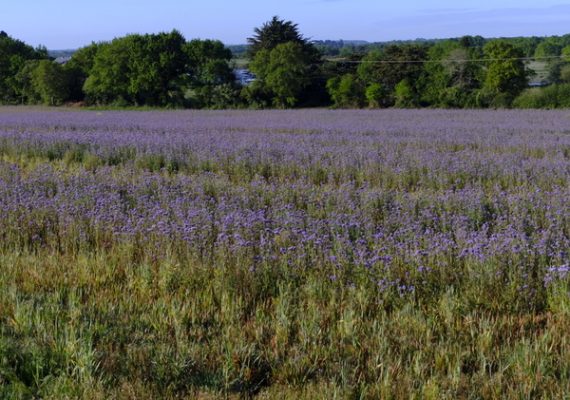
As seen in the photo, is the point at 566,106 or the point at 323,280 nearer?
the point at 323,280

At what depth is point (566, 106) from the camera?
3150cm

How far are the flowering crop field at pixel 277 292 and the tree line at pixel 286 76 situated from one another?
29.1 metres

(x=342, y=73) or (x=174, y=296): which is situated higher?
(x=342, y=73)

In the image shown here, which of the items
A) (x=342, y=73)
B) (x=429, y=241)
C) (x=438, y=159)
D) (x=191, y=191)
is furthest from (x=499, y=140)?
(x=342, y=73)

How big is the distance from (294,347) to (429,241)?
2.05 meters

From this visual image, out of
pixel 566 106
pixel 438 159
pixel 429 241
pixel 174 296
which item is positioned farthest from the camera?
pixel 566 106

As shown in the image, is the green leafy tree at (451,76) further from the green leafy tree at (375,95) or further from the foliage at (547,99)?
the foliage at (547,99)

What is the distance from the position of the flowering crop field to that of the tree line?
29072mm

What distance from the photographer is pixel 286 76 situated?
129 ft

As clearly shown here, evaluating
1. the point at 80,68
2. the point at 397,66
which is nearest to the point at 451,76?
the point at 397,66

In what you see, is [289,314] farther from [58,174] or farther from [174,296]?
[58,174]

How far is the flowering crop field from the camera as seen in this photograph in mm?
3299

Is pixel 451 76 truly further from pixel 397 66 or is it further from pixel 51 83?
pixel 51 83

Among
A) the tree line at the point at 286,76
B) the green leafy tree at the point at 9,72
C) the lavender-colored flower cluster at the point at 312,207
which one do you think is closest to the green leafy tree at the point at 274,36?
the tree line at the point at 286,76
